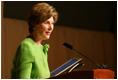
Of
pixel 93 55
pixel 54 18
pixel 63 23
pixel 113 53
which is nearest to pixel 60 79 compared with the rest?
pixel 54 18

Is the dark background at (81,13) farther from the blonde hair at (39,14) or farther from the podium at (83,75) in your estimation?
the podium at (83,75)

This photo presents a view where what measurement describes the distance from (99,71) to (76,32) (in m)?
2.07

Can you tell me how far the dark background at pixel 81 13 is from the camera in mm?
2998

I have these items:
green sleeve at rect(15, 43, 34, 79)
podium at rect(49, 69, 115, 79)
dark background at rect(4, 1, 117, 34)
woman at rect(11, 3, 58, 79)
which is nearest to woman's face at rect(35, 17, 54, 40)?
woman at rect(11, 3, 58, 79)

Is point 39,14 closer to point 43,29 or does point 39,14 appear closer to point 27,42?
point 43,29

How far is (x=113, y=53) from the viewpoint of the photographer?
4195 millimetres

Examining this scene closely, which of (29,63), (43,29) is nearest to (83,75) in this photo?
(29,63)

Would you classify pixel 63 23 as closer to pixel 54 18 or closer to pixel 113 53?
pixel 113 53

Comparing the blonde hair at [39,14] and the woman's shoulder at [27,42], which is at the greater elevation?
the blonde hair at [39,14]

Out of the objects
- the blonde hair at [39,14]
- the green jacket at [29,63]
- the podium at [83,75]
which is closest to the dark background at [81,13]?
the blonde hair at [39,14]

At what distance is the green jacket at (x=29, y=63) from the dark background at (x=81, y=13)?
4.07 feet

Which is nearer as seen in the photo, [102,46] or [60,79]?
[60,79]

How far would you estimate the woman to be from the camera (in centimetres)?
172

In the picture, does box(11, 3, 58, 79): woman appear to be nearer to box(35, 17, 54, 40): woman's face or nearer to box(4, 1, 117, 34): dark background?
box(35, 17, 54, 40): woman's face
